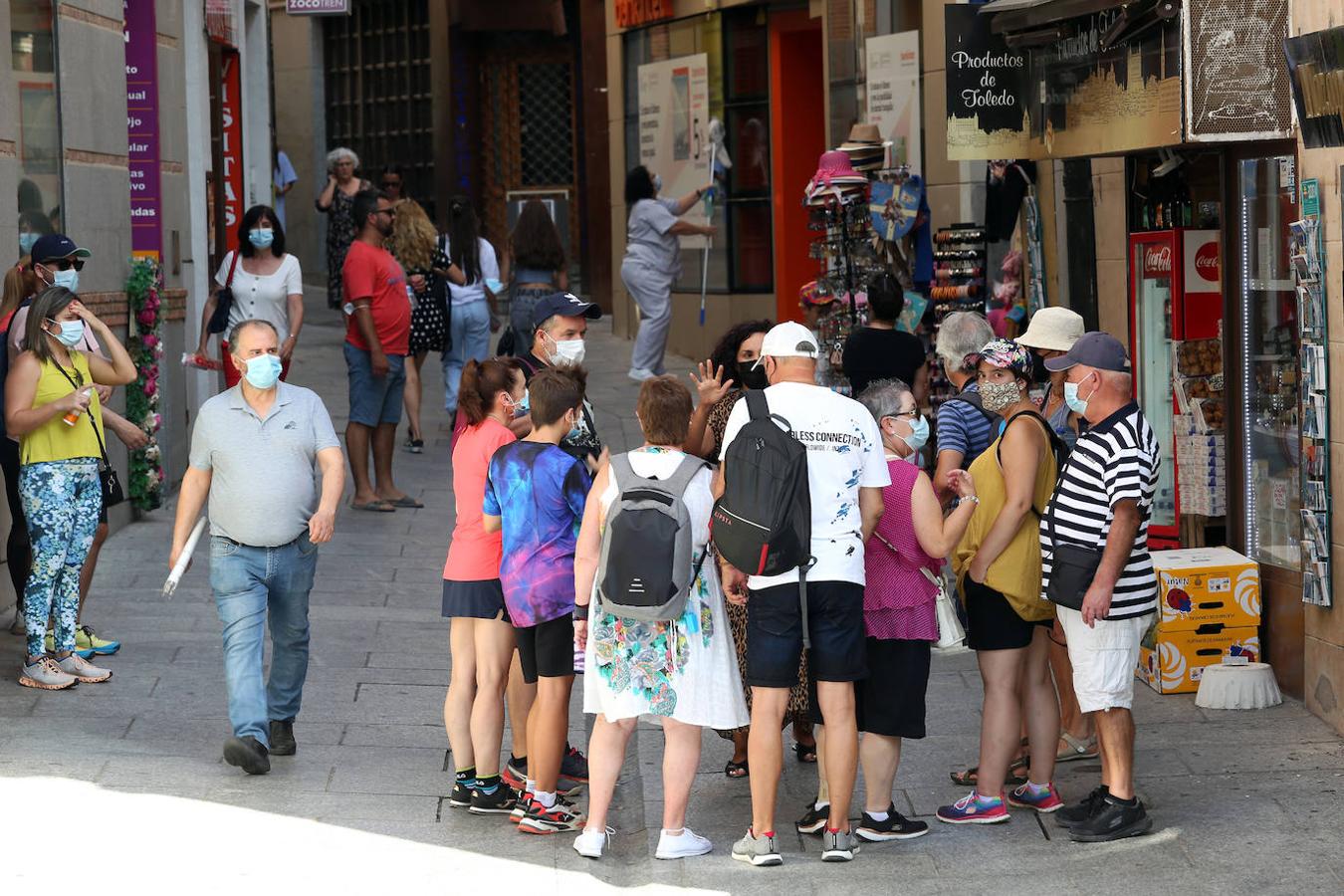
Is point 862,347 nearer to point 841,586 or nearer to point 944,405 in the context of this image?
point 944,405

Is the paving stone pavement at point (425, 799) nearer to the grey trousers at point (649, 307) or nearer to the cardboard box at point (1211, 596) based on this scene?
the cardboard box at point (1211, 596)

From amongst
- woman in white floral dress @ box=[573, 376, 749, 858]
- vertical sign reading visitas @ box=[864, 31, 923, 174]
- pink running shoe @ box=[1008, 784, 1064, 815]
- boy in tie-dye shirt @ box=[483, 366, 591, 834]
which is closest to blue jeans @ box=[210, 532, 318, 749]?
boy in tie-dye shirt @ box=[483, 366, 591, 834]

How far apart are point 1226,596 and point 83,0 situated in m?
7.46

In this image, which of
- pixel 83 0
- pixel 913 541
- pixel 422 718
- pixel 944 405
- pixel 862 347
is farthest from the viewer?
pixel 83 0

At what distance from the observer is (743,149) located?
17.9m

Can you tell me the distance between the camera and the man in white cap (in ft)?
20.4

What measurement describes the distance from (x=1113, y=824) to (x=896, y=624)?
1006 millimetres

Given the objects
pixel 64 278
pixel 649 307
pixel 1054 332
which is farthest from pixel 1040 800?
pixel 649 307

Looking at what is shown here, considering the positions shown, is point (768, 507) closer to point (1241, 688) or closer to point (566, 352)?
point (566, 352)

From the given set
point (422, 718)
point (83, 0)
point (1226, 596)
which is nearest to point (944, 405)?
point (1226, 596)

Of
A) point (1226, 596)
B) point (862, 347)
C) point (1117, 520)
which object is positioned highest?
Result: point (862, 347)

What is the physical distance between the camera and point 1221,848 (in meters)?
6.35

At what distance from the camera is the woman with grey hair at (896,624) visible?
6.43 m

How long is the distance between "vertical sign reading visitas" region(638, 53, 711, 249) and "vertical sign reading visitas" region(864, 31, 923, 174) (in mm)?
3530
